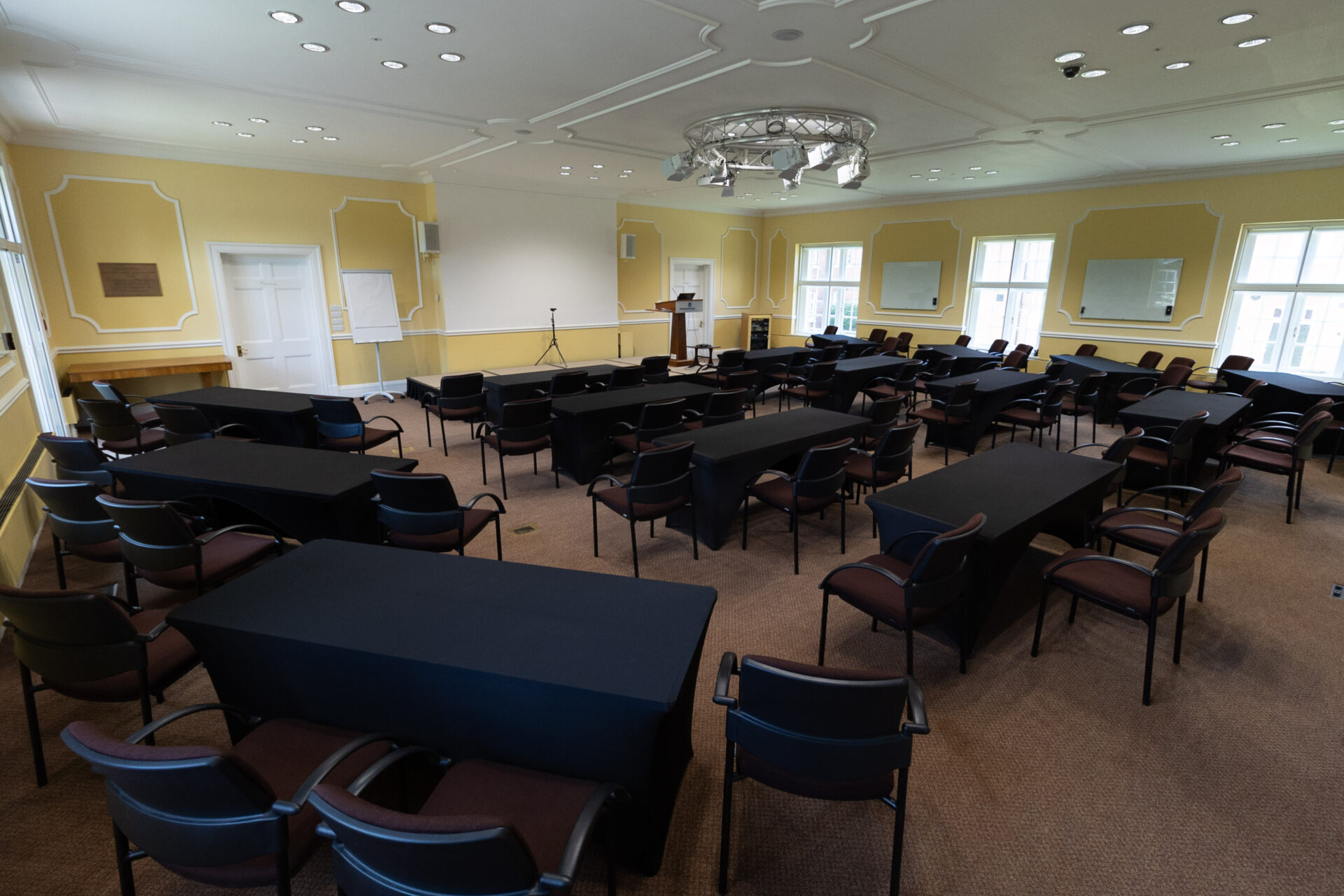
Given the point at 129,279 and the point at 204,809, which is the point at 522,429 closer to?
the point at 204,809

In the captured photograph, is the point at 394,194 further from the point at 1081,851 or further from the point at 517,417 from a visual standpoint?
the point at 1081,851

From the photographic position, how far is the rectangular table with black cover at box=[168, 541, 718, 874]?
5.10ft

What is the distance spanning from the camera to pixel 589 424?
501 cm

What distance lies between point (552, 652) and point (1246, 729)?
108 inches

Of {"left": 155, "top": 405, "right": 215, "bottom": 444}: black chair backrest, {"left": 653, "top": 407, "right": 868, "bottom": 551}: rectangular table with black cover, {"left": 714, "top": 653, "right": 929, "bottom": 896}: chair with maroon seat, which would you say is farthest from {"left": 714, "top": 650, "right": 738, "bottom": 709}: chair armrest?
{"left": 155, "top": 405, "right": 215, "bottom": 444}: black chair backrest

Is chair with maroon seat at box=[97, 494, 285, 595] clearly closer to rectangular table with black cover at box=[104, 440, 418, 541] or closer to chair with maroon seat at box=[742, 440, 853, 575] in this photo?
rectangular table with black cover at box=[104, 440, 418, 541]

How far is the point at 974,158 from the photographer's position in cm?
720

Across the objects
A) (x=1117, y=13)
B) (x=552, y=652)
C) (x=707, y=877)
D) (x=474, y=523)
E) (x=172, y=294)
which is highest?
(x=1117, y=13)

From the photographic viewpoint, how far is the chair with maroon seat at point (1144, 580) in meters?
2.37

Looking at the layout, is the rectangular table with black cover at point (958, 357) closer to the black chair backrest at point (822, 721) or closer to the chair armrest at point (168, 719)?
the black chair backrest at point (822, 721)

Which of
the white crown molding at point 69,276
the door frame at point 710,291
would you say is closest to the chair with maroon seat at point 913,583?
the white crown molding at point 69,276

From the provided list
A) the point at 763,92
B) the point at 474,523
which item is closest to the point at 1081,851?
the point at 474,523

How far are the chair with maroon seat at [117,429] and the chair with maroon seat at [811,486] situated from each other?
4.42 metres

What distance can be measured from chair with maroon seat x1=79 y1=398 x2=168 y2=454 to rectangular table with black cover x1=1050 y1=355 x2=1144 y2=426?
9091mm
